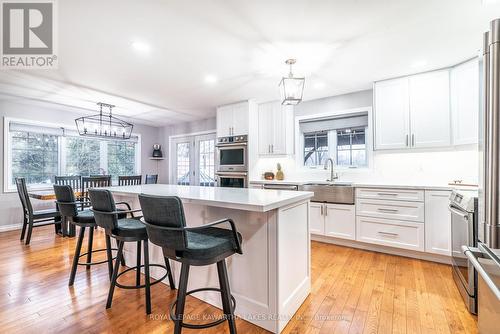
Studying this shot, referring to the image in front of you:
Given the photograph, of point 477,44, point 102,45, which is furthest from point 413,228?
point 102,45

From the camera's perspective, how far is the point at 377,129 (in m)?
3.35

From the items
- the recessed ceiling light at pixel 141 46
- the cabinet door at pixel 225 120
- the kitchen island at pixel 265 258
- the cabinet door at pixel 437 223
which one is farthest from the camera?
the cabinet door at pixel 225 120

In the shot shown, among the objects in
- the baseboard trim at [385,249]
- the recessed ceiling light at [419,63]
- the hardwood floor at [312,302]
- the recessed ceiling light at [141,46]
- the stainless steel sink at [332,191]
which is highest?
the recessed ceiling light at [419,63]

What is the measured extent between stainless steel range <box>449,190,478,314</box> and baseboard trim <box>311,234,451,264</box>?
646mm

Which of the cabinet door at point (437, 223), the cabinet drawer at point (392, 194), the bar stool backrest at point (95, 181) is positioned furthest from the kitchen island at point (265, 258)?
the bar stool backrest at point (95, 181)

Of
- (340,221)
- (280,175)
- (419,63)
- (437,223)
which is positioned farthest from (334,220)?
(419,63)

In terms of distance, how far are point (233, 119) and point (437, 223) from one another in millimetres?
3463

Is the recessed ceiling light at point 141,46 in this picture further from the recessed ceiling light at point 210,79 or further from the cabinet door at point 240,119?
the cabinet door at point 240,119

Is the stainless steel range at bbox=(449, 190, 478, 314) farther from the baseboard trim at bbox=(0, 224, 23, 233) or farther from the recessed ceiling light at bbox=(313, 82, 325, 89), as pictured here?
the baseboard trim at bbox=(0, 224, 23, 233)

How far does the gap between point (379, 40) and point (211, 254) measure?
2.48m

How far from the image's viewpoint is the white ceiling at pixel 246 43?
182 cm

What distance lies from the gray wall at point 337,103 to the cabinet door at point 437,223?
1669 millimetres

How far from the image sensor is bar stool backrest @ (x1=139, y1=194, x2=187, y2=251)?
4.20 feet

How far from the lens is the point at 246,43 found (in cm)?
231
